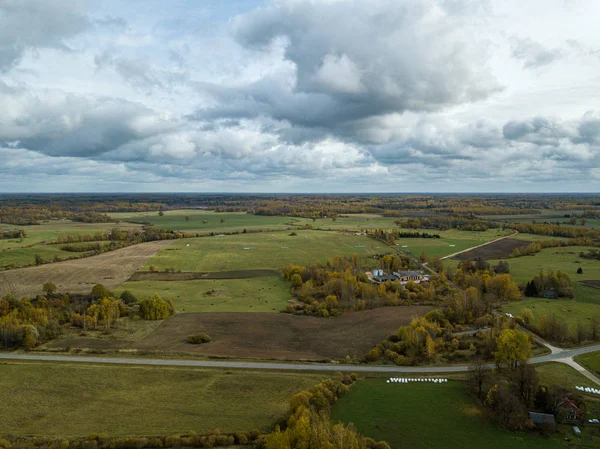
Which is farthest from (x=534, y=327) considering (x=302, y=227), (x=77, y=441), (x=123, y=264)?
(x=302, y=227)

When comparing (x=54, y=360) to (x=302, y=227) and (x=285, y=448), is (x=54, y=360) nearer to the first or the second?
(x=285, y=448)

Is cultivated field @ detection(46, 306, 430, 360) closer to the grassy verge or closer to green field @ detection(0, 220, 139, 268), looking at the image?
the grassy verge

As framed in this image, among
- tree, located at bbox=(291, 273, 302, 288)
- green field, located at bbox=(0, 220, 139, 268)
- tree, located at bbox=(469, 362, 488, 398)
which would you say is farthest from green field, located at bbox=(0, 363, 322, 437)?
green field, located at bbox=(0, 220, 139, 268)

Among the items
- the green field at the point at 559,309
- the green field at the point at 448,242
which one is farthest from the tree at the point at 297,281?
the green field at the point at 448,242

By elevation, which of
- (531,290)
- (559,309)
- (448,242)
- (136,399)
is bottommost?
(136,399)

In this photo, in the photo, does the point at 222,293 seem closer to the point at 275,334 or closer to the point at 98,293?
the point at 98,293

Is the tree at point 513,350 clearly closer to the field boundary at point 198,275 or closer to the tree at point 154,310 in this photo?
the tree at point 154,310

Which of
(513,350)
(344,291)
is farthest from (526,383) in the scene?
(344,291)
